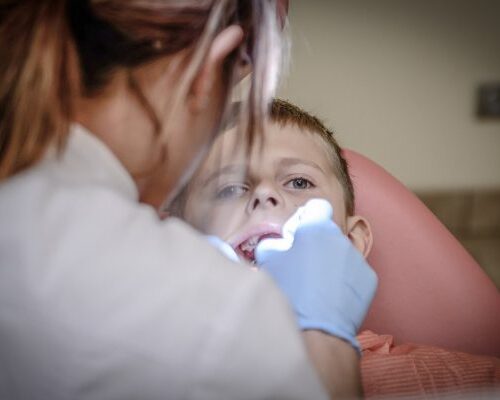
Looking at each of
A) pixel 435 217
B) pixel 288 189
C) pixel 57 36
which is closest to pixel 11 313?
pixel 57 36

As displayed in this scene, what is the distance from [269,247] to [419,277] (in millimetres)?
312

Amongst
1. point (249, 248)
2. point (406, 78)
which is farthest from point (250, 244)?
point (406, 78)

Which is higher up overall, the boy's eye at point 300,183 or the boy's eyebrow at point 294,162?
the boy's eyebrow at point 294,162

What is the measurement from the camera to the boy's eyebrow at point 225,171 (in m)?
0.60

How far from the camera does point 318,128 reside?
0.75m

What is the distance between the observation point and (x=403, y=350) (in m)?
0.76

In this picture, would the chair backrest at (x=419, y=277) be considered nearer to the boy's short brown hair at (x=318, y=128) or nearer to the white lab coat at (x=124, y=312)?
the boy's short brown hair at (x=318, y=128)

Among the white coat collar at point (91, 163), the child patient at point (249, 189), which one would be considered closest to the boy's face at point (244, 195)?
the child patient at point (249, 189)

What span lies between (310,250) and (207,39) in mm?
164

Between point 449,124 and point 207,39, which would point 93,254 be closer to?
point 207,39

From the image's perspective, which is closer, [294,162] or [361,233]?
[294,162]

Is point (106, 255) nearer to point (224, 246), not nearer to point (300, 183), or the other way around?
point (224, 246)

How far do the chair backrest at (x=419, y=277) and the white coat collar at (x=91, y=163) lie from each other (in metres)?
0.44

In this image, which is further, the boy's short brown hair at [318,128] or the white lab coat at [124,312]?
the boy's short brown hair at [318,128]
